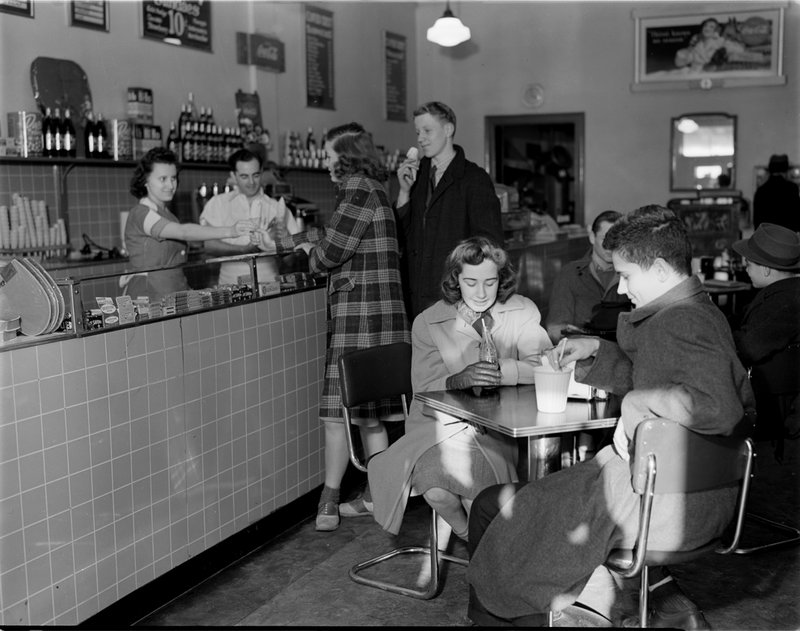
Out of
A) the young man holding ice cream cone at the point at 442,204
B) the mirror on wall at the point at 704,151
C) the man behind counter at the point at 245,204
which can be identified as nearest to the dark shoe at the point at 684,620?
the young man holding ice cream cone at the point at 442,204

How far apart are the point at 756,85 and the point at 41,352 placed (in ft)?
28.0

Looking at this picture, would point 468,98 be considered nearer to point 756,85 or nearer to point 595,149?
point 595,149

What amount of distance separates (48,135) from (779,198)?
6.12 m

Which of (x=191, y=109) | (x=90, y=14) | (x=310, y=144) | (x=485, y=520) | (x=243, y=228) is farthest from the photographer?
(x=310, y=144)

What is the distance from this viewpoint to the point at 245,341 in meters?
3.83

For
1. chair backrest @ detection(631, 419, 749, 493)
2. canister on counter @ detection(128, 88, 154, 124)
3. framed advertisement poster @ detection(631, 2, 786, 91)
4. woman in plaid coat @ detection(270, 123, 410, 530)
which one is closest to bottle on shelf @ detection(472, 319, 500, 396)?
Answer: chair backrest @ detection(631, 419, 749, 493)

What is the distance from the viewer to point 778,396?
3.96m

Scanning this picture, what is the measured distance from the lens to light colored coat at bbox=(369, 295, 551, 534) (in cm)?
325

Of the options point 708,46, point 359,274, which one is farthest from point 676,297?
point 708,46

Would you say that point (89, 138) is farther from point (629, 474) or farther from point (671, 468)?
point (671, 468)

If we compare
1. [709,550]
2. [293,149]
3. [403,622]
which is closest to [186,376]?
[403,622]

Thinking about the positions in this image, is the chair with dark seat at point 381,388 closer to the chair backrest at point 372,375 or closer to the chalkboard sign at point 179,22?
the chair backrest at point 372,375

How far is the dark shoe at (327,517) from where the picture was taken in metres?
4.15

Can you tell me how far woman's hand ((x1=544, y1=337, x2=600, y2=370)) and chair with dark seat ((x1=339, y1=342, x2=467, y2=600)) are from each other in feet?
2.63
